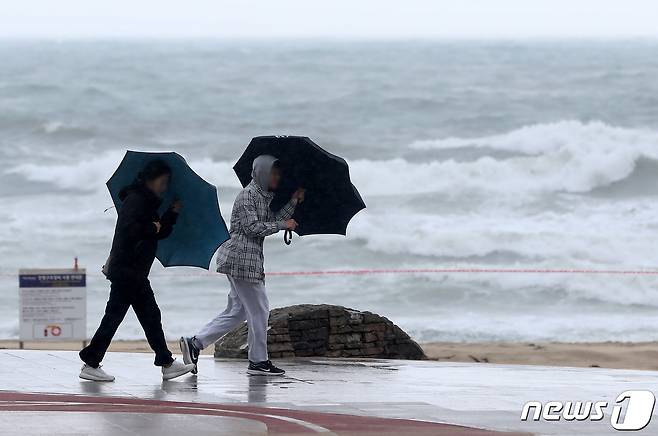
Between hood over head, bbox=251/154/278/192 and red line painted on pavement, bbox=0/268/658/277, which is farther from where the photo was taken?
red line painted on pavement, bbox=0/268/658/277

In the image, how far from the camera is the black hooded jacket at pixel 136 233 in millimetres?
9805

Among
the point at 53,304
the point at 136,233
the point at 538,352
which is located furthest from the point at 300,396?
the point at 538,352

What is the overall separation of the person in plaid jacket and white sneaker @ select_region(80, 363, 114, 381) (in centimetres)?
71

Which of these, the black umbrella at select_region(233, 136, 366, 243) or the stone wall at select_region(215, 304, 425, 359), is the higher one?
the black umbrella at select_region(233, 136, 366, 243)

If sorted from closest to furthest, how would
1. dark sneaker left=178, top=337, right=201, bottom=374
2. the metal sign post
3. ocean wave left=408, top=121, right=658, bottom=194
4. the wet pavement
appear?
the wet pavement
dark sneaker left=178, top=337, right=201, bottom=374
the metal sign post
ocean wave left=408, top=121, right=658, bottom=194

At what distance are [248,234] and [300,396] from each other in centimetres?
141

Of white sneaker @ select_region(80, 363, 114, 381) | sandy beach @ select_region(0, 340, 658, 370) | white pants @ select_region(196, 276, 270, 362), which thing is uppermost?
white pants @ select_region(196, 276, 270, 362)

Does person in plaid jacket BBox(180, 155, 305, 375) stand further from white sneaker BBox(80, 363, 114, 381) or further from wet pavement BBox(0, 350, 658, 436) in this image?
white sneaker BBox(80, 363, 114, 381)

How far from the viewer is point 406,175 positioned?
43375 millimetres

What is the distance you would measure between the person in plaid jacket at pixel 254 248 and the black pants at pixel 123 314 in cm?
52

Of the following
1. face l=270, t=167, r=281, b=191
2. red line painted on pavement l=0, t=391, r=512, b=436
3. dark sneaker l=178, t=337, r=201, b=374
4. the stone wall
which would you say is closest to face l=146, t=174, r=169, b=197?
face l=270, t=167, r=281, b=191

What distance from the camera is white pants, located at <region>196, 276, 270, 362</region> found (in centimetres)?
1038

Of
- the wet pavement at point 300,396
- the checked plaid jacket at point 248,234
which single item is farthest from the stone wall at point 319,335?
the checked plaid jacket at point 248,234

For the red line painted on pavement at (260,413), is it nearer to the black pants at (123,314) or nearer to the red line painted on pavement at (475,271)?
the black pants at (123,314)
